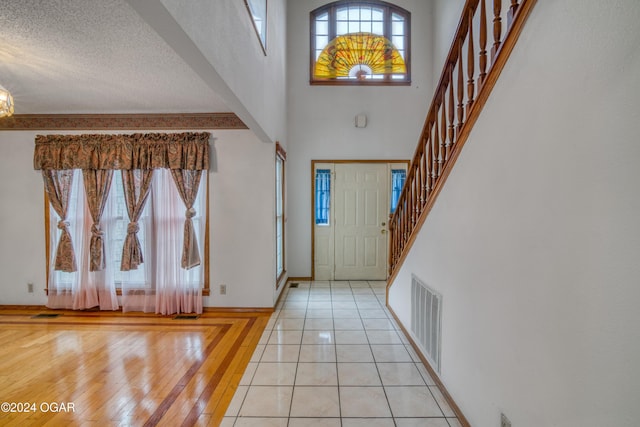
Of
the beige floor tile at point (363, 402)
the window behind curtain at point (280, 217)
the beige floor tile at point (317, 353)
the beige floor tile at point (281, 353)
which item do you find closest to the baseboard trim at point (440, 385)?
the beige floor tile at point (363, 402)

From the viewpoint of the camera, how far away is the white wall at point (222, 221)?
13.2 feet

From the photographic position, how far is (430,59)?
547 centimetres

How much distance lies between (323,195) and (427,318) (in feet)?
10.6

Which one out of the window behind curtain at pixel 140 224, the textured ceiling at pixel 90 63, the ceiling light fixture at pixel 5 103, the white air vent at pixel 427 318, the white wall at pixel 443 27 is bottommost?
the white air vent at pixel 427 318

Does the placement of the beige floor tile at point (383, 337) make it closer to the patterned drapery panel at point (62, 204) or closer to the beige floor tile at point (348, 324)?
the beige floor tile at point (348, 324)

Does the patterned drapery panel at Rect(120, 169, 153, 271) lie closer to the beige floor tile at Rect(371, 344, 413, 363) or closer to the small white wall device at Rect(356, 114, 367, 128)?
the beige floor tile at Rect(371, 344, 413, 363)

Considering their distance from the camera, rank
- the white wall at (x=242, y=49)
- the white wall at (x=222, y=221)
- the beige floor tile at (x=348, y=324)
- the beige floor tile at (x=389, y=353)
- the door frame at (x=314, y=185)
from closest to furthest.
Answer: the white wall at (x=242, y=49) < the beige floor tile at (x=389, y=353) < the beige floor tile at (x=348, y=324) < the white wall at (x=222, y=221) < the door frame at (x=314, y=185)

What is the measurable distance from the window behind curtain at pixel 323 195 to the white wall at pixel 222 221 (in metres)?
1.60

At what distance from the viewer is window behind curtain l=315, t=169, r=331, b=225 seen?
5539 millimetres

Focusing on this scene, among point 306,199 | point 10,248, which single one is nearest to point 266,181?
point 306,199

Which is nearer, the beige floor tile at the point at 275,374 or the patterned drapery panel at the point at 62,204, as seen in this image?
the beige floor tile at the point at 275,374

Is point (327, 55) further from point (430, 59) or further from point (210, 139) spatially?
point (210, 139)

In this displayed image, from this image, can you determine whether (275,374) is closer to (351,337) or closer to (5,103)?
(351,337)

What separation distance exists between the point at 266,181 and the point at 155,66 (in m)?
1.78
